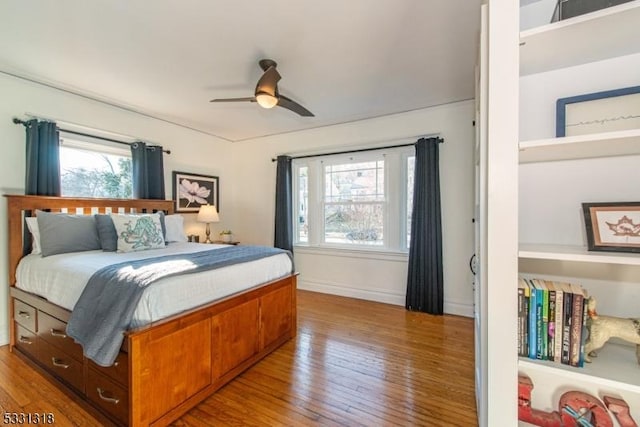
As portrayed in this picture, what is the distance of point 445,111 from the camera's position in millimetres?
3338

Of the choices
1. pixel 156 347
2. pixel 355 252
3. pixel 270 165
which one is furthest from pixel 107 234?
pixel 355 252

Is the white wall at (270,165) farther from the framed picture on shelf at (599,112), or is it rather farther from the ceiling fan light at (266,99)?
the framed picture on shelf at (599,112)

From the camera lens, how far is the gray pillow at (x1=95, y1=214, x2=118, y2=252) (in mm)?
2561

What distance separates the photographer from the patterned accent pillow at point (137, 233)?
2.57 m

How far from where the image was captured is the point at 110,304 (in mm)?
1546

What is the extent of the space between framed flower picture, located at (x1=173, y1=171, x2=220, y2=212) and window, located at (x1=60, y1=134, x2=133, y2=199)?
2.01 feet

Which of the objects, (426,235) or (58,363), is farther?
(426,235)

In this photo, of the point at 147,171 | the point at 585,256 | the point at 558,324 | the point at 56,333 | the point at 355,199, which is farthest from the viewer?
the point at 355,199

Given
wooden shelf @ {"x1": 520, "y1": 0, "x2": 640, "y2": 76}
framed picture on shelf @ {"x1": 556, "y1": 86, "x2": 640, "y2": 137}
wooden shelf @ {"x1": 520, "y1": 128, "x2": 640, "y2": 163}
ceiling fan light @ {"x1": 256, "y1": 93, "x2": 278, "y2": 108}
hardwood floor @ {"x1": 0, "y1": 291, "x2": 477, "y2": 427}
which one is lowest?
hardwood floor @ {"x1": 0, "y1": 291, "x2": 477, "y2": 427}

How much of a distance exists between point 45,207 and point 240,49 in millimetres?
2355

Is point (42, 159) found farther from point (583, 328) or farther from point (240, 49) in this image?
point (583, 328)

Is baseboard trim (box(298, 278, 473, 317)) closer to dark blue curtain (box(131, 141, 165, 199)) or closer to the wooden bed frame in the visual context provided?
the wooden bed frame

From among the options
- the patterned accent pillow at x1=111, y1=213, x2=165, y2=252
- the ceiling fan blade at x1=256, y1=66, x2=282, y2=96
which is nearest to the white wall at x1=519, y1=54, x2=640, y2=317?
the ceiling fan blade at x1=256, y1=66, x2=282, y2=96

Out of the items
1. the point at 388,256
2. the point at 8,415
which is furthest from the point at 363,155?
the point at 8,415
